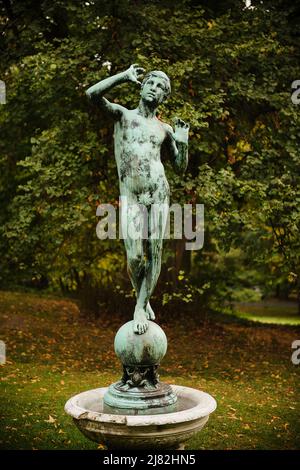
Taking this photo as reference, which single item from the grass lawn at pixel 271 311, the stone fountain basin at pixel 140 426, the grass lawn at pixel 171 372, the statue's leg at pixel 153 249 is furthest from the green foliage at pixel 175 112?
the grass lawn at pixel 271 311

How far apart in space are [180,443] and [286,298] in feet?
95.5

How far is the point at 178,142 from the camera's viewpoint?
474cm

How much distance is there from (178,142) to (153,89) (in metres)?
0.50

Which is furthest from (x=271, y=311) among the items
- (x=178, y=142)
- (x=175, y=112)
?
(x=178, y=142)

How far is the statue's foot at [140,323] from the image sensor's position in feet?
14.4

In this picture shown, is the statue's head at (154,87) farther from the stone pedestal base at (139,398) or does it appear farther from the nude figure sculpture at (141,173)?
the stone pedestal base at (139,398)

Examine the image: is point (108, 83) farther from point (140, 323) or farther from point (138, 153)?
point (140, 323)

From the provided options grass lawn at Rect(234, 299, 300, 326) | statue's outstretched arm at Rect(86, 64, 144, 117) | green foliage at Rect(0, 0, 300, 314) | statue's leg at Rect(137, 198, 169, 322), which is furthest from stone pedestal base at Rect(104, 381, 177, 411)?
grass lawn at Rect(234, 299, 300, 326)

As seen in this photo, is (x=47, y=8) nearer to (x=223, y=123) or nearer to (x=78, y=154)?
(x=78, y=154)

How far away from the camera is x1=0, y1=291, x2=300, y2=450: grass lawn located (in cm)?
664

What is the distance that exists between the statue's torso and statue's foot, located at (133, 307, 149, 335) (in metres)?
0.98

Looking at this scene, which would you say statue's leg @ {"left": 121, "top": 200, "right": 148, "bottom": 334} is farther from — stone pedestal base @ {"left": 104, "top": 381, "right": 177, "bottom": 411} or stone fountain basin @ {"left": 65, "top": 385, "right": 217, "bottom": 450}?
stone fountain basin @ {"left": 65, "top": 385, "right": 217, "bottom": 450}
